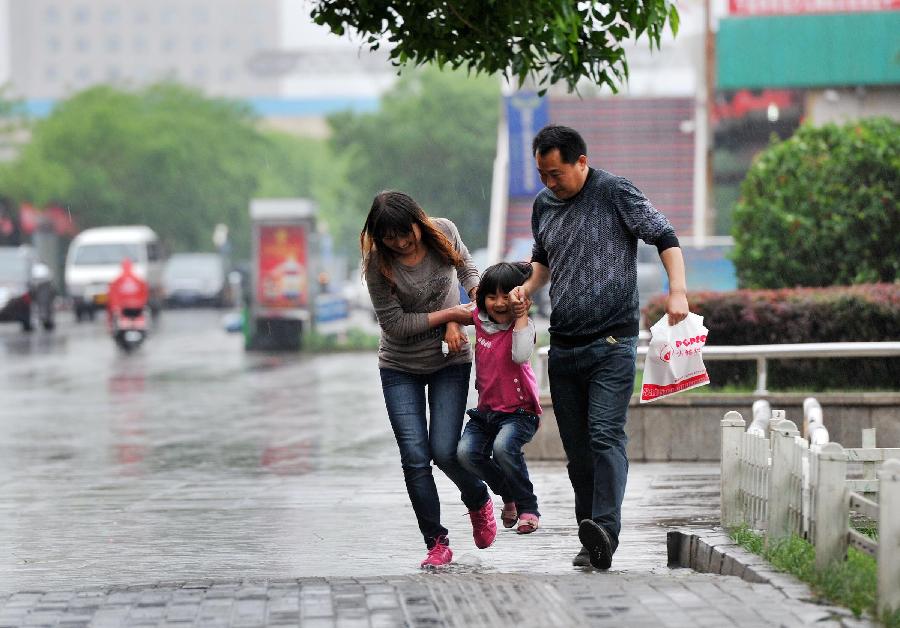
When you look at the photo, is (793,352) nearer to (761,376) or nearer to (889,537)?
(761,376)

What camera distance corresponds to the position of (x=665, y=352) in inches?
275

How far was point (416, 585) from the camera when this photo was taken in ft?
20.7

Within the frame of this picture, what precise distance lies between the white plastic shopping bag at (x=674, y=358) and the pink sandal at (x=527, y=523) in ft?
2.90

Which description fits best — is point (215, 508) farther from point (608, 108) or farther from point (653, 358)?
point (608, 108)

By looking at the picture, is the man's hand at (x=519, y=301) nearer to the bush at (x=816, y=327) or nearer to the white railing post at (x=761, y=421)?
the white railing post at (x=761, y=421)

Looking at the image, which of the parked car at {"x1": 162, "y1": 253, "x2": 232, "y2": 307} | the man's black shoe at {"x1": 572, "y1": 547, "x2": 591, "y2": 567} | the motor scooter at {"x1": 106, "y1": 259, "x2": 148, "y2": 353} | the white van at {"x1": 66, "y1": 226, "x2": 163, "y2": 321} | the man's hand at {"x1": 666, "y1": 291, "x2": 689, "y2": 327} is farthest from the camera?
the parked car at {"x1": 162, "y1": 253, "x2": 232, "y2": 307}

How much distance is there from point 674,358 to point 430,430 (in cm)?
111

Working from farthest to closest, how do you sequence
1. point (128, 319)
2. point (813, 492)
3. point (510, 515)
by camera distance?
point (128, 319) < point (510, 515) < point (813, 492)

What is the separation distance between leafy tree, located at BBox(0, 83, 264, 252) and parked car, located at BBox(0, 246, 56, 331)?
2693cm

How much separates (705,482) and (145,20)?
195 m

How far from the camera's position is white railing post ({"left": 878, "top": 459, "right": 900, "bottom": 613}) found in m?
5.46

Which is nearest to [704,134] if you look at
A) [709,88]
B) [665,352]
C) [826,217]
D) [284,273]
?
[709,88]

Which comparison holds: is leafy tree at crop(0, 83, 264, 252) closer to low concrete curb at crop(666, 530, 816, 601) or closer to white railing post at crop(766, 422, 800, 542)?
low concrete curb at crop(666, 530, 816, 601)

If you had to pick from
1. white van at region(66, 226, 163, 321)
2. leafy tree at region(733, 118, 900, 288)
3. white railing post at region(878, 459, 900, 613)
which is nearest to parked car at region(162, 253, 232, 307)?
white van at region(66, 226, 163, 321)
